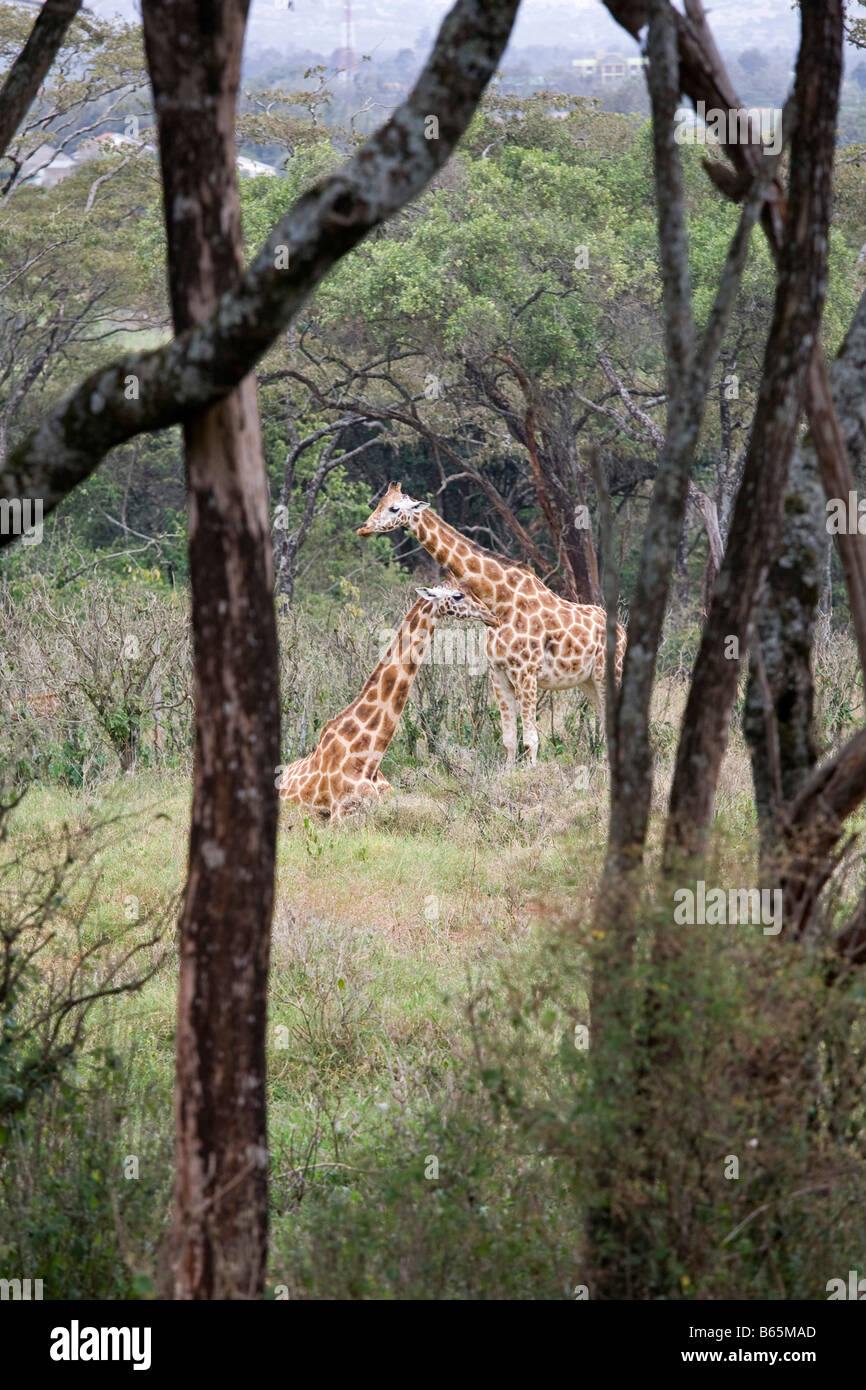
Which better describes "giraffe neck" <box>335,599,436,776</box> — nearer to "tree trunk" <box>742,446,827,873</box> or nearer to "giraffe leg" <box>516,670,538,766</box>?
"giraffe leg" <box>516,670,538,766</box>

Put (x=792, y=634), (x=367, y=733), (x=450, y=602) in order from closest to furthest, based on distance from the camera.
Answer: (x=792, y=634)
(x=367, y=733)
(x=450, y=602)

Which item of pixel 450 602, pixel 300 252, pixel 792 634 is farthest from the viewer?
pixel 450 602

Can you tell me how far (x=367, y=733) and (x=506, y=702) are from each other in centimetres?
162

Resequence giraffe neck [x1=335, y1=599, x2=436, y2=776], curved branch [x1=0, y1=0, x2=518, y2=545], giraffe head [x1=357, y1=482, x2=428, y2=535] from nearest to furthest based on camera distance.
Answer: curved branch [x1=0, y1=0, x2=518, y2=545], giraffe neck [x1=335, y1=599, x2=436, y2=776], giraffe head [x1=357, y1=482, x2=428, y2=535]

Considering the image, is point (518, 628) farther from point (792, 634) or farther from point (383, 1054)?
point (792, 634)

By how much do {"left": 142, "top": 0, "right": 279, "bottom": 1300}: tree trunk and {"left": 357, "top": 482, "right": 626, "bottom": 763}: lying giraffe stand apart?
712cm

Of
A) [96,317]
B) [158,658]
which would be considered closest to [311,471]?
[96,317]

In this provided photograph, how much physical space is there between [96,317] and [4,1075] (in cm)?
2042

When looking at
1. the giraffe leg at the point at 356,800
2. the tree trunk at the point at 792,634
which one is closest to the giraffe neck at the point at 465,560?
the giraffe leg at the point at 356,800

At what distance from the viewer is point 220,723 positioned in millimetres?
2645

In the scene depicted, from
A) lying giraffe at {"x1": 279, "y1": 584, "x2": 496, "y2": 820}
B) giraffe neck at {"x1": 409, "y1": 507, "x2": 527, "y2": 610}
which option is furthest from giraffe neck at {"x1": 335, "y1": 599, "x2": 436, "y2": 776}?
giraffe neck at {"x1": 409, "y1": 507, "x2": 527, "y2": 610}

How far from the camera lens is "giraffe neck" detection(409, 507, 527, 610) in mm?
10375

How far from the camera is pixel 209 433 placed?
102 inches
